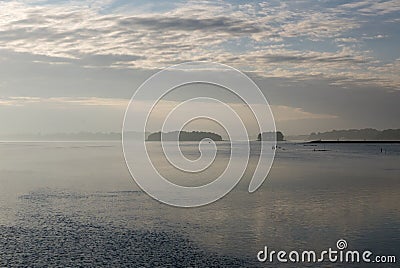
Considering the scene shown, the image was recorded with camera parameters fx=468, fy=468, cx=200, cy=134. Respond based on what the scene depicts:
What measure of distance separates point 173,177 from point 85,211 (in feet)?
139

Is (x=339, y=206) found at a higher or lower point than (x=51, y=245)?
higher

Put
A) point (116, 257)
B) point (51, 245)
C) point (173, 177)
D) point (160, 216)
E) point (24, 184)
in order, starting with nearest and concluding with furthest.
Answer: point (116, 257), point (51, 245), point (160, 216), point (24, 184), point (173, 177)

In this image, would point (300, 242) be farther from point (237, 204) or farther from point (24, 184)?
point (24, 184)

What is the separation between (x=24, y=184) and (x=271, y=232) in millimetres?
52215

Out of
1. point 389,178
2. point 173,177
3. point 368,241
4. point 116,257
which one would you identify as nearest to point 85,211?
point 116,257

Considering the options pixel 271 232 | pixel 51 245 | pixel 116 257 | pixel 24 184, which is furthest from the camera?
pixel 24 184

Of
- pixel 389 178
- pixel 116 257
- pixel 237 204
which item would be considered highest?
pixel 389 178

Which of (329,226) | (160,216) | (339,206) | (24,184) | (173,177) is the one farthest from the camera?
(173,177)

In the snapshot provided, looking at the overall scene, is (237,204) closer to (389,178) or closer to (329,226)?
(329,226)

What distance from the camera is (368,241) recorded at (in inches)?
1458

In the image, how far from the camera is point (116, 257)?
32375 millimetres

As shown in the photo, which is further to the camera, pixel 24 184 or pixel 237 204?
pixel 24 184

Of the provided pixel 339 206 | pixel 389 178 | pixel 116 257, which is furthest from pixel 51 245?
pixel 389 178

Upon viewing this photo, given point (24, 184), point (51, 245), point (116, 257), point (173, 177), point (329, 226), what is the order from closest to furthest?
point (116, 257) → point (51, 245) → point (329, 226) → point (24, 184) → point (173, 177)
